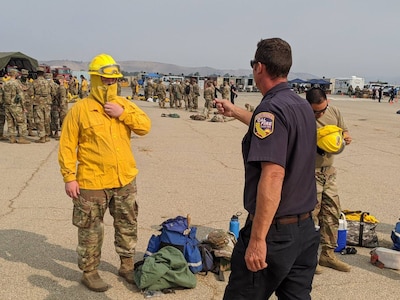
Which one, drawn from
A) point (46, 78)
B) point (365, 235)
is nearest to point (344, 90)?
point (46, 78)

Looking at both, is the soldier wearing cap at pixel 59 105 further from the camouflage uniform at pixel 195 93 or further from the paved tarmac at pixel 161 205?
the camouflage uniform at pixel 195 93

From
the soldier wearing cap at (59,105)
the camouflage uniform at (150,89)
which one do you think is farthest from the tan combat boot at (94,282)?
the camouflage uniform at (150,89)

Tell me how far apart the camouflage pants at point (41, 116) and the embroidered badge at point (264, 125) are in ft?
33.6

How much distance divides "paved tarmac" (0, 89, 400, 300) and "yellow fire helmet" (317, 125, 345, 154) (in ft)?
4.44

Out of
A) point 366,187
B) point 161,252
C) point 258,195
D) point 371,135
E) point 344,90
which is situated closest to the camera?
point 258,195

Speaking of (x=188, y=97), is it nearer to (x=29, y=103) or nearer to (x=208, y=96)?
(x=208, y=96)

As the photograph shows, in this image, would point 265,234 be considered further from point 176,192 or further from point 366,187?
point 366,187

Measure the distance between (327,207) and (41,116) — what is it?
913 cm

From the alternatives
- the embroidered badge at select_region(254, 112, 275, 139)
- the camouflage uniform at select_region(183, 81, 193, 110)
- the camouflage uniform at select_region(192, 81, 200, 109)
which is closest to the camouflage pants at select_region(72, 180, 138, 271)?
the embroidered badge at select_region(254, 112, 275, 139)

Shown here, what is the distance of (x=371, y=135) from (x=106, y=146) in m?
13.3

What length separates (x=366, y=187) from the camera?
750cm

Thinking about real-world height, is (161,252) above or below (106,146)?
below

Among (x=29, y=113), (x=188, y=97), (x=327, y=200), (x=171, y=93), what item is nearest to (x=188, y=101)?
(x=188, y=97)

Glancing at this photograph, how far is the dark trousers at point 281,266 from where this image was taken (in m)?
2.21
